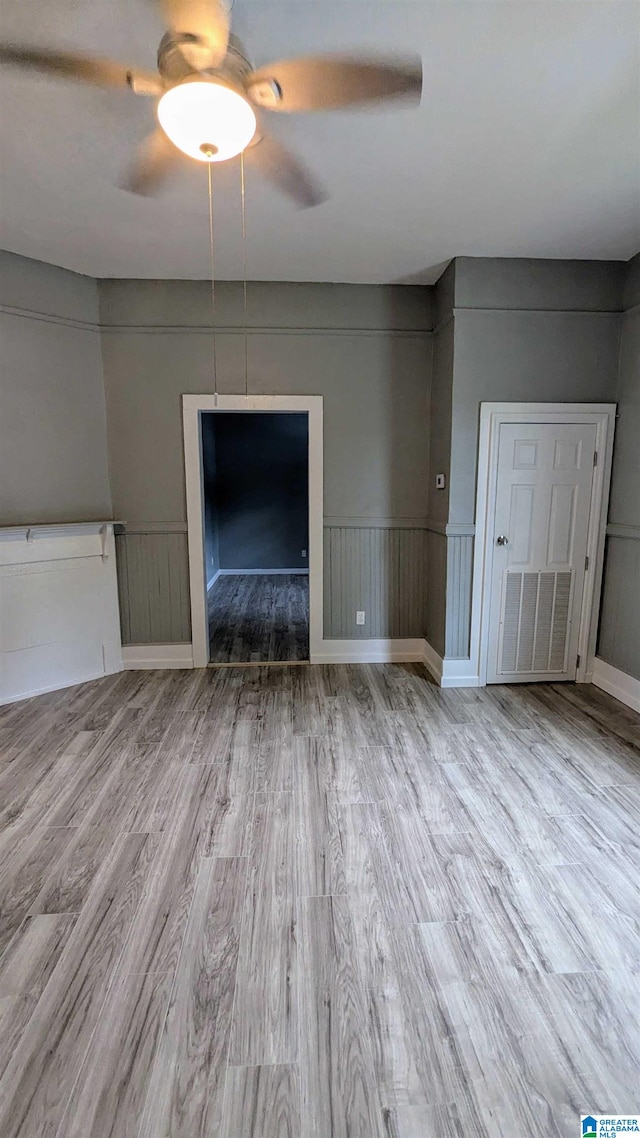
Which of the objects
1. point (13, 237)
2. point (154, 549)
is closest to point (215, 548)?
point (154, 549)

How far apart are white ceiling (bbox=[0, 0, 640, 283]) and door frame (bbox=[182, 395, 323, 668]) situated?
0.81 meters

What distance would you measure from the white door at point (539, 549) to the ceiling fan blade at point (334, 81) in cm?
211

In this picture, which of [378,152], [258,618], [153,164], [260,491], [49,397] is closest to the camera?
[153,164]

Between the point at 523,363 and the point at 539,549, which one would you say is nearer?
the point at 523,363

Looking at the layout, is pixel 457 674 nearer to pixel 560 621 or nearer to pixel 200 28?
pixel 560 621

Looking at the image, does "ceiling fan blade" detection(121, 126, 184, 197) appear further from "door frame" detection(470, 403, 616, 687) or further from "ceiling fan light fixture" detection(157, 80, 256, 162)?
"door frame" detection(470, 403, 616, 687)

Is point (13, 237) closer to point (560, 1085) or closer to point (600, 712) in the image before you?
point (560, 1085)

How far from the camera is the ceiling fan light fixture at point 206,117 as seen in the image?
4.42ft

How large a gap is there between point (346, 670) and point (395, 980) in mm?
2416

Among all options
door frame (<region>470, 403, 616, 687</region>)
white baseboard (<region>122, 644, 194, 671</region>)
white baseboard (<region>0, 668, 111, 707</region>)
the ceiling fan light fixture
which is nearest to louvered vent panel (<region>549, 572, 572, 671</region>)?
door frame (<region>470, 403, 616, 687</region>)

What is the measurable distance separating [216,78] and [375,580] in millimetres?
2959

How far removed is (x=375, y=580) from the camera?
385 centimetres

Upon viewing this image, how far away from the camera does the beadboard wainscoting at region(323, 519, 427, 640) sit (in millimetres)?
3811

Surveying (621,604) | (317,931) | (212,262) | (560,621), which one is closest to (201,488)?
(212,262)
